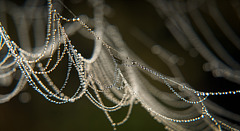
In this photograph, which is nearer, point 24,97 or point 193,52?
point 193,52

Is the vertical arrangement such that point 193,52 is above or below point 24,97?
below

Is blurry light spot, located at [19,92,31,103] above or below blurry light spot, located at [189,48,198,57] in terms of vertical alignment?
above

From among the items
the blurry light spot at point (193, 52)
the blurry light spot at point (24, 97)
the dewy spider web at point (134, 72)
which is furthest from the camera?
the blurry light spot at point (24, 97)

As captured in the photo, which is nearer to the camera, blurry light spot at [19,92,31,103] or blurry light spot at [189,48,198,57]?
blurry light spot at [189,48,198,57]

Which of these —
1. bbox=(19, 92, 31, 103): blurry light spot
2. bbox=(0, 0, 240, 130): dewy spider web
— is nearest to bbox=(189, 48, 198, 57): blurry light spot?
bbox=(0, 0, 240, 130): dewy spider web

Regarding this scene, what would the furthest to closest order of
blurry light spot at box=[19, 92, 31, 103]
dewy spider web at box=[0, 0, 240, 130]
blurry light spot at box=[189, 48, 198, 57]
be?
1. blurry light spot at box=[19, 92, 31, 103]
2. blurry light spot at box=[189, 48, 198, 57]
3. dewy spider web at box=[0, 0, 240, 130]

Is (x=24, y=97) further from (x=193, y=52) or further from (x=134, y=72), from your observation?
(x=193, y=52)

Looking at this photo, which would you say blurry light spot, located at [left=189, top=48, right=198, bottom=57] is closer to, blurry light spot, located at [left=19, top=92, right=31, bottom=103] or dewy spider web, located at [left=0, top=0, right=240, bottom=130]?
dewy spider web, located at [left=0, top=0, right=240, bottom=130]

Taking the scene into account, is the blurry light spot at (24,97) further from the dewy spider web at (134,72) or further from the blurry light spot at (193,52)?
the blurry light spot at (193,52)

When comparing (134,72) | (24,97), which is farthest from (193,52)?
(24,97)

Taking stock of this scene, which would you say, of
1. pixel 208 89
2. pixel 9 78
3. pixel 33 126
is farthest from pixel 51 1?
pixel 208 89

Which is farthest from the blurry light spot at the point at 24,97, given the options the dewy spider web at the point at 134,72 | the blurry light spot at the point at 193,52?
the blurry light spot at the point at 193,52
